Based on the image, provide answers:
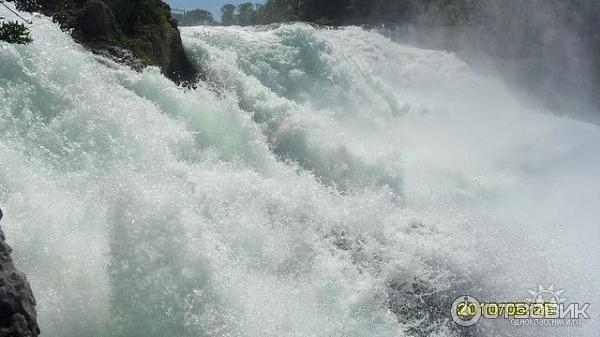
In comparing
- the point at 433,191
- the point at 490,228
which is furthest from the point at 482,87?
the point at 490,228

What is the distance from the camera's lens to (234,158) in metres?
9.08

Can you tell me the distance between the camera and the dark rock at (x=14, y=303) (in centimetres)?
358

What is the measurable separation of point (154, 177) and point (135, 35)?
212 inches

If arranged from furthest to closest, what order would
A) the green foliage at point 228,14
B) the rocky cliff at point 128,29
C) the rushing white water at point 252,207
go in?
the green foliage at point 228,14
the rocky cliff at point 128,29
the rushing white water at point 252,207

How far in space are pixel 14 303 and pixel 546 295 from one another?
729 cm

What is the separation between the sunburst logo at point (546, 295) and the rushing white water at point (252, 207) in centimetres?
13

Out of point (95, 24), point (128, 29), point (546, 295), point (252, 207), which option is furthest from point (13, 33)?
point (546, 295)

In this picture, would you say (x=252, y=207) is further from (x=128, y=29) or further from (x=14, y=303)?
(x=128, y=29)

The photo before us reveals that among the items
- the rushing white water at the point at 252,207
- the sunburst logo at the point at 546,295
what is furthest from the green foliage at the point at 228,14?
the sunburst logo at the point at 546,295

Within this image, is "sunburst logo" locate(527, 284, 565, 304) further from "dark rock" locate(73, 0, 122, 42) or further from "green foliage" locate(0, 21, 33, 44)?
"dark rock" locate(73, 0, 122, 42)

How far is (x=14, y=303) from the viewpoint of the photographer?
367 centimetres

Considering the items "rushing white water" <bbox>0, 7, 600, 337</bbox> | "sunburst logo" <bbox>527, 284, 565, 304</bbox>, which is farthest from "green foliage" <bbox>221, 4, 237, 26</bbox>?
"sunburst logo" <bbox>527, 284, 565, 304</bbox>

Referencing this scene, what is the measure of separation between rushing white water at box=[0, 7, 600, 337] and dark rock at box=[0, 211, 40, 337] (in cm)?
115

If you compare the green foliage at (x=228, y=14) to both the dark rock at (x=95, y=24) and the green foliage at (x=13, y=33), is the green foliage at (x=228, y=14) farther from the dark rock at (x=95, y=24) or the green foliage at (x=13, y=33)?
the green foliage at (x=13, y=33)
